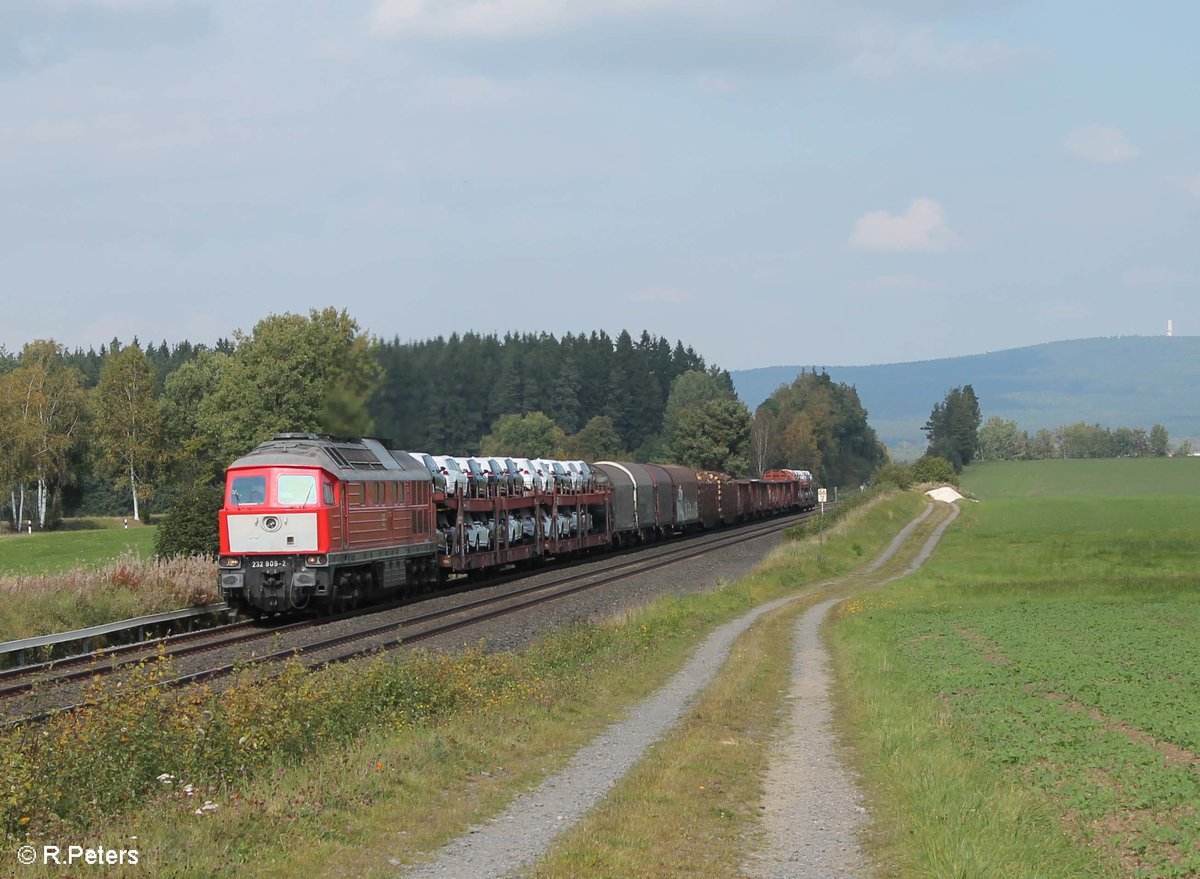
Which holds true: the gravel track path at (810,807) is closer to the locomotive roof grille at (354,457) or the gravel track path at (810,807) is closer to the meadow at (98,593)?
the locomotive roof grille at (354,457)

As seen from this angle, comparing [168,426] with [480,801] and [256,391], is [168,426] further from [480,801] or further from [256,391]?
[480,801]

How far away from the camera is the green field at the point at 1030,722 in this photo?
9898mm

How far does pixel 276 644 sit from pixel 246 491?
345 inches

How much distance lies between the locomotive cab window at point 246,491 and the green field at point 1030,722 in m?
14.4

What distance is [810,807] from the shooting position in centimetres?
1190

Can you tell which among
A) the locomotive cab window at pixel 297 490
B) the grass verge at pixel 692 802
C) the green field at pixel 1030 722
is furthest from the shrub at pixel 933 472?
the grass verge at pixel 692 802

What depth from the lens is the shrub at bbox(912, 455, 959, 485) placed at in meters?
142

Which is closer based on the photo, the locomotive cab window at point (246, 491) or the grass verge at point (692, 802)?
the grass verge at point (692, 802)

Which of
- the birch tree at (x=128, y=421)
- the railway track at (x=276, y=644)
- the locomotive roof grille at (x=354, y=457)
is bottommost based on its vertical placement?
the railway track at (x=276, y=644)

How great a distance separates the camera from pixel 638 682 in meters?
20.2

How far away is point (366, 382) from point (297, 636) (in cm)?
1000

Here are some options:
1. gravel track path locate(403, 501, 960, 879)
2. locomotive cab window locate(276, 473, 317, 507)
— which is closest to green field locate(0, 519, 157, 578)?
locomotive cab window locate(276, 473, 317, 507)

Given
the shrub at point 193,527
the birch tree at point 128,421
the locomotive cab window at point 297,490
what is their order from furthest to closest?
the birch tree at point 128,421 < the shrub at point 193,527 < the locomotive cab window at point 297,490

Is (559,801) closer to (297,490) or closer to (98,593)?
(297,490)
